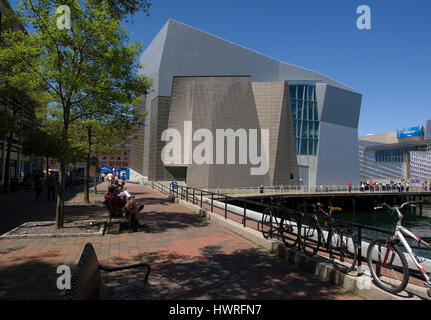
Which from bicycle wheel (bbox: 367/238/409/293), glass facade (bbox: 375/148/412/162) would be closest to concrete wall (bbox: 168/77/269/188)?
bicycle wheel (bbox: 367/238/409/293)

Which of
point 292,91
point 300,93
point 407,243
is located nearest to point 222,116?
point 292,91

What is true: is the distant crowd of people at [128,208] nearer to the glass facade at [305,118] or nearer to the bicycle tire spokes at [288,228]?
the bicycle tire spokes at [288,228]

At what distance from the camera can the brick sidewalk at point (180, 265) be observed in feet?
15.4

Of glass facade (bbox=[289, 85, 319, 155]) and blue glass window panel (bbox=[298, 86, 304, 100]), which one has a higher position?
blue glass window panel (bbox=[298, 86, 304, 100])

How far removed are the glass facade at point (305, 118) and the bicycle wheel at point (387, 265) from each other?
44782 millimetres

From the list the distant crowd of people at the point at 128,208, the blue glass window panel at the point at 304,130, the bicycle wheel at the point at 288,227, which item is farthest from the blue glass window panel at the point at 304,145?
the bicycle wheel at the point at 288,227

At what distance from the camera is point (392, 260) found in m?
4.34

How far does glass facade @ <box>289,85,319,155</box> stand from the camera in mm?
47719

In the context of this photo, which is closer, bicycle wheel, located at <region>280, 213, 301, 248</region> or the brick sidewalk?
the brick sidewalk

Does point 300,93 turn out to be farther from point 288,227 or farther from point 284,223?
point 288,227

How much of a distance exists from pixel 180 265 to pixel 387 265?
377 cm

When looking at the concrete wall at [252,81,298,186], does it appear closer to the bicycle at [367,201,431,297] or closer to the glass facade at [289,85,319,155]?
the glass facade at [289,85,319,155]

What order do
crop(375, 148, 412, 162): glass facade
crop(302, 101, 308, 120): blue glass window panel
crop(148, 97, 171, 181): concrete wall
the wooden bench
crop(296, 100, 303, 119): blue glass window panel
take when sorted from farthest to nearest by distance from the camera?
crop(375, 148, 412, 162): glass facade, crop(302, 101, 308, 120): blue glass window panel, crop(296, 100, 303, 119): blue glass window panel, crop(148, 97, 171, 181): concrete wall, the wooden bench
